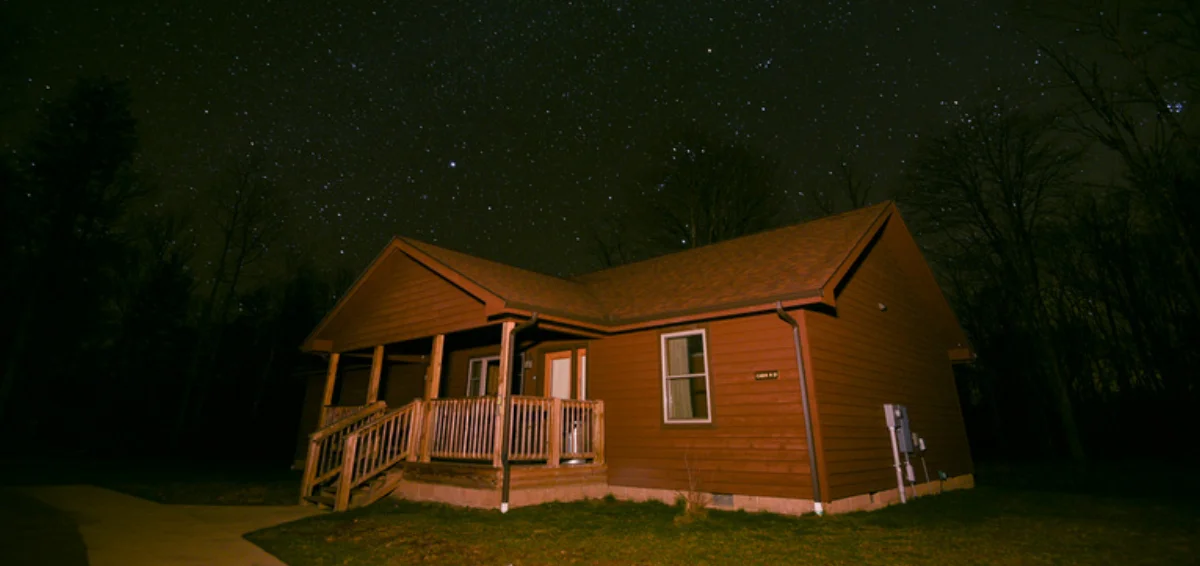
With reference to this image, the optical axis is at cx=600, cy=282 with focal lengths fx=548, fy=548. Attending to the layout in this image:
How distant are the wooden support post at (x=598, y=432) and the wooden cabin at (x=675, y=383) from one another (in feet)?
A: 0.13

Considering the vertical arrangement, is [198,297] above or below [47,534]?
above

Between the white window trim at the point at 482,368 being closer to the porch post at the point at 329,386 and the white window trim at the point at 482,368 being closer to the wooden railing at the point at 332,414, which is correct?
the wooden railing at the point at 332,414

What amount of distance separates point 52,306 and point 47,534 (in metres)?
23.6

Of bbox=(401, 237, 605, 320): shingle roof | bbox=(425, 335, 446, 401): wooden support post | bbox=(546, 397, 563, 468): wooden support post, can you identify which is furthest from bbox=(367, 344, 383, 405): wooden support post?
bbox=(546, 397, 563, 468): wooden support post

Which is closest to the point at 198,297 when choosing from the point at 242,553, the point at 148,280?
the point at 148,280

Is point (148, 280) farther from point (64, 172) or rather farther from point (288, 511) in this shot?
point (288, 511)

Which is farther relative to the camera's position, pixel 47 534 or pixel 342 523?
pixel 342 523

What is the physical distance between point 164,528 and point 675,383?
28.1 ft

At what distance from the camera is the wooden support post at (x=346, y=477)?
9914 millimetres

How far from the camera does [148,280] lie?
1357 inches

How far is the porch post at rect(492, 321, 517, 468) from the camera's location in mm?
9727

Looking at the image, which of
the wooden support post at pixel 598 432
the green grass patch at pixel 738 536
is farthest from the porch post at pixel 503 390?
the wooden support post at pixel 598 432

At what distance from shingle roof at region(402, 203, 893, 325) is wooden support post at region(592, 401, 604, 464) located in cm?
179

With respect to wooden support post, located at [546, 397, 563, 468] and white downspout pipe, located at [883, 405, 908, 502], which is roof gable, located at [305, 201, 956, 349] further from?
white downspout pipe, located at [883, 405, 908, 502]
